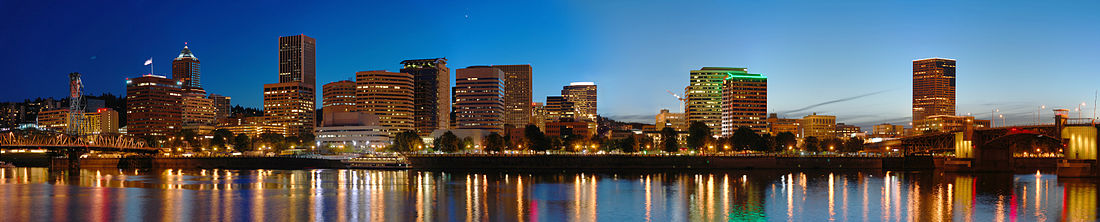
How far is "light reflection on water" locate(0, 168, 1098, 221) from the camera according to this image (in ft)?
165

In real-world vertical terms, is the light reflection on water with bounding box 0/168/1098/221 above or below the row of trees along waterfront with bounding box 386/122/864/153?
below

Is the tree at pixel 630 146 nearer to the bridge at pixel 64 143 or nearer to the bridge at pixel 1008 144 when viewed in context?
the bridge at pixel 1008 144

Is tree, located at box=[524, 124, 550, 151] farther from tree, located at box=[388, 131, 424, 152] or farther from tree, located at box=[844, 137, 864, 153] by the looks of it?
tree, located at box=[844, 137, 864, 153]

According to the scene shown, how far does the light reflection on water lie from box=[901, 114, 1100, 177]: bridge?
18.2 ft

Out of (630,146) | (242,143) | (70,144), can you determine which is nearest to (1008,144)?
(630,146)

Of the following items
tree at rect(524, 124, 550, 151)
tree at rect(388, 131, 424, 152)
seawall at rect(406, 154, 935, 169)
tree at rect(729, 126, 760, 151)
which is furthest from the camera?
tree at rect(388, 131, 424, 152)

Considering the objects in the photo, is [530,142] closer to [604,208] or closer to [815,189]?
[815,189]

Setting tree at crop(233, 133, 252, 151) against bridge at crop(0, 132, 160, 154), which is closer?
bridge at crop(0, 132, 160, 154)

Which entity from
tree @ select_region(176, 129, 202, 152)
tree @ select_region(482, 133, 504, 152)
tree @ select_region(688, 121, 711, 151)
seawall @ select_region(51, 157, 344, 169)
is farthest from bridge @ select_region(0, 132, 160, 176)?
tree @ select_region(688, 121, 711, 151)

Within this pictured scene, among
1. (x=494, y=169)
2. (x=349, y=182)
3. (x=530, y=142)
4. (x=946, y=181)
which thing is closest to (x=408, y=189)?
(x=349, y=182)

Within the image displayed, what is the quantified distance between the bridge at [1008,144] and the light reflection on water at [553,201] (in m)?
5.54

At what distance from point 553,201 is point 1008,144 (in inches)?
3425

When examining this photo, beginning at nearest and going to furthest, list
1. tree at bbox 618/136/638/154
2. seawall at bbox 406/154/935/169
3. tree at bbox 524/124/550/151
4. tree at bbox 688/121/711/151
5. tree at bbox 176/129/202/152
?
seawall at bbox 406/154/935/169
tree at bbox 688/121/711/151
tree at bbox 524/124/550/151
tree at bbox 618/136/638/154
tree at bbox 176/129/202/152

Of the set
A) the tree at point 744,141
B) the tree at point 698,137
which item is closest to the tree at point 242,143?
the tree at point 698,137
